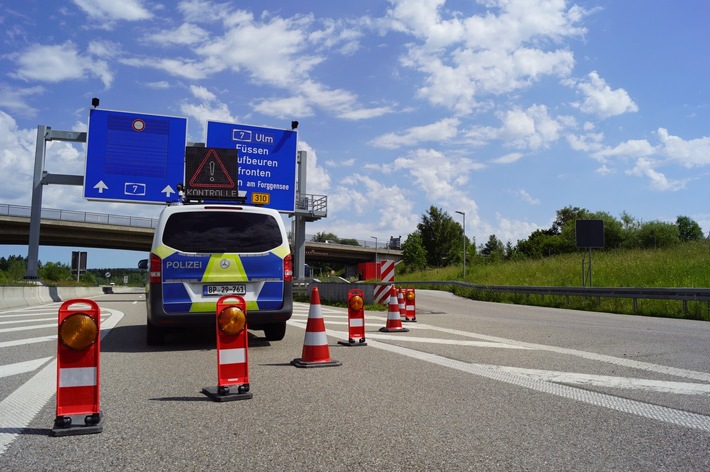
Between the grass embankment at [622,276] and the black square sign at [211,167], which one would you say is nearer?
the black square sign at [211,167]

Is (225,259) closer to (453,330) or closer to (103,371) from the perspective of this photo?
(103,371)

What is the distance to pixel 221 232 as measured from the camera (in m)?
8.29

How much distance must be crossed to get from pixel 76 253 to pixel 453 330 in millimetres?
45186

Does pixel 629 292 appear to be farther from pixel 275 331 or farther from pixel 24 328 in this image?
pixel 24 328

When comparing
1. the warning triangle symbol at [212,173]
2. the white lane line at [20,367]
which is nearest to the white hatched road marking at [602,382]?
the white lane line at [20,367]

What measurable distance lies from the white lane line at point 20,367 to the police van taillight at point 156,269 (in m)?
1.65

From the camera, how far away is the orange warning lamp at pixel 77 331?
4.25 metres

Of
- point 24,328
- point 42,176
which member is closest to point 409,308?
point 24,328

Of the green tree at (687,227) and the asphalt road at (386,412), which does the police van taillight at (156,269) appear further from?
the green tree at (687,227)

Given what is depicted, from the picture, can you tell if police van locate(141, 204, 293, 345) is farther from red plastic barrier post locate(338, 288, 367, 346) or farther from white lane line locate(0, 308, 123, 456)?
white lane line locate(0, 308, 123, 456)

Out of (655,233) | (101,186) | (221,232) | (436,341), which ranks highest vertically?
(655,233)

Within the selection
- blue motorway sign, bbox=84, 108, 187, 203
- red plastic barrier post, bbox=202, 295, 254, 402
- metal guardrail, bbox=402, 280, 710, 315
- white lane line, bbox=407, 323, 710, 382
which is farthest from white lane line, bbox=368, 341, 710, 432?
blue motorway sign, bbox=84, 108, 187, 203

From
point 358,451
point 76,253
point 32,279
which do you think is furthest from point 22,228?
point 358,451

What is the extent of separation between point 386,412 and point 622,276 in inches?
1057
